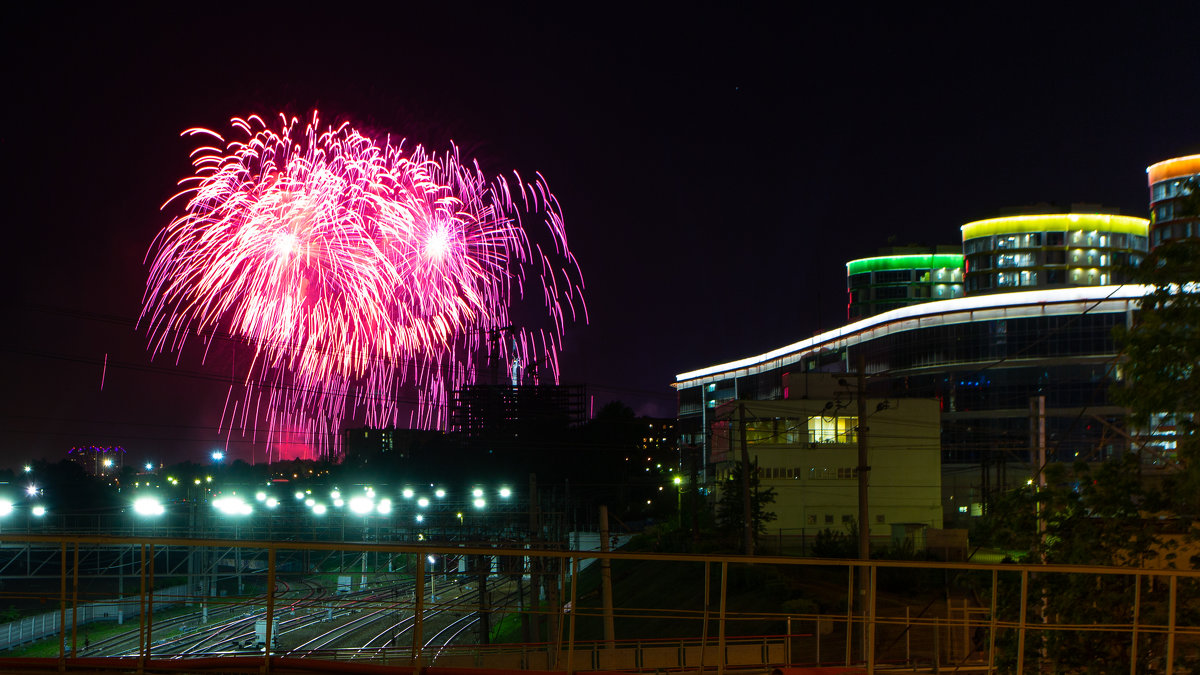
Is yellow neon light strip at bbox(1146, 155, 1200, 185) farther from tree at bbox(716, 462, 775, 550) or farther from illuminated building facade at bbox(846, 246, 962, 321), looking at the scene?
tree at bbox(716, 462, 775, 550)

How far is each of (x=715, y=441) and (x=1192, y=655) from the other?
5322cm

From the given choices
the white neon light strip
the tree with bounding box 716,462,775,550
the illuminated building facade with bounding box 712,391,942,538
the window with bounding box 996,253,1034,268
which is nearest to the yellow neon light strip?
the window with bounding box 996,253,1034,268

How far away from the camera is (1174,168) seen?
97312 mm

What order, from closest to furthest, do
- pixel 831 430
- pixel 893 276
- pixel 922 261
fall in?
1. pixel 831 430
2. pixel 922 261
3. pixel 893 276

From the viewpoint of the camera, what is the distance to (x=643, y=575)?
49.2 meters

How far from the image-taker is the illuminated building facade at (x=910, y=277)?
127 m

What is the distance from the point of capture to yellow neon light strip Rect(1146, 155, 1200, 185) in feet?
314

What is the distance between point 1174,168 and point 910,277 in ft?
Answer: 113

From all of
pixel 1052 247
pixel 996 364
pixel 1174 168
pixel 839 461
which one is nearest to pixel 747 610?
pixel 839 461

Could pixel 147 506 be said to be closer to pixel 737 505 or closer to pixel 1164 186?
pixel 737 505

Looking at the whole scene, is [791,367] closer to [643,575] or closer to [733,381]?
[733,381]

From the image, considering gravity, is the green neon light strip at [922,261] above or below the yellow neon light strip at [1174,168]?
below

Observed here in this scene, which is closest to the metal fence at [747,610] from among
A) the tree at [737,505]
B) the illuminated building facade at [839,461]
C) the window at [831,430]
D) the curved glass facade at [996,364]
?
the tree at [737,505]

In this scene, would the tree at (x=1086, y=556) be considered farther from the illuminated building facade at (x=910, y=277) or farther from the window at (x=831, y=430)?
the illuminated building facade at (x=910, y=277)
